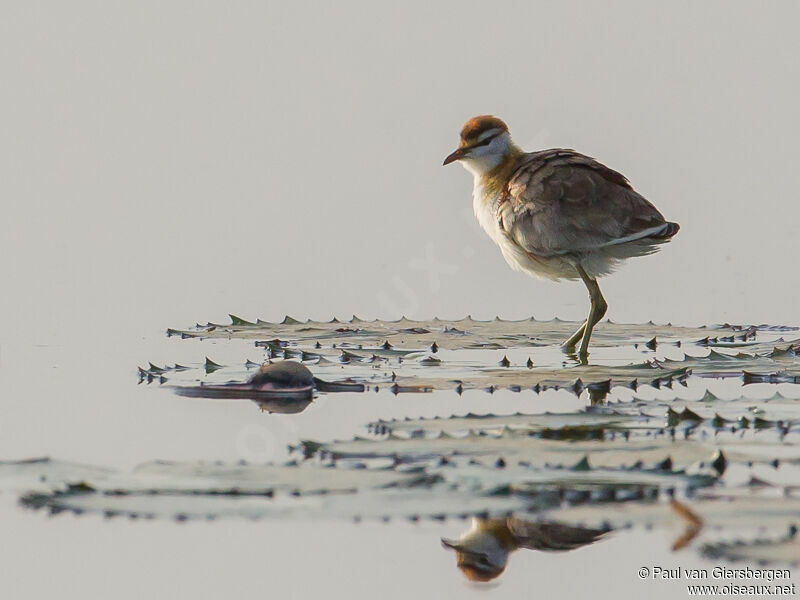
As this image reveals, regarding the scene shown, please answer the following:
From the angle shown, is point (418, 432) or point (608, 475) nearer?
point (608, 475)

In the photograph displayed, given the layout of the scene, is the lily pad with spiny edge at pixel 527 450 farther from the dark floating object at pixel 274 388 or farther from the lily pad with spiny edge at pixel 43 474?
Result: the dark floating object at pixel 274 388

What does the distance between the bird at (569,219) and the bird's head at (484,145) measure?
0.20m

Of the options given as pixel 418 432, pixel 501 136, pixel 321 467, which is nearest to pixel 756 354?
pixel 501 136

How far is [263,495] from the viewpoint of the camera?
6.01 metres

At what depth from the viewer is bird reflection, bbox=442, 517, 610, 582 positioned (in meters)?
5.55

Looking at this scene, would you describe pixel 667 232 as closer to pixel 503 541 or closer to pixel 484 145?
pixel 484 145

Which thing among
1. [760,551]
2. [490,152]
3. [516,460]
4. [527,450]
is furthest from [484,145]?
[760,551]

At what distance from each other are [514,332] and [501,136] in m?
1.78

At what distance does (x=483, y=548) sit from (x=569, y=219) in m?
5.43

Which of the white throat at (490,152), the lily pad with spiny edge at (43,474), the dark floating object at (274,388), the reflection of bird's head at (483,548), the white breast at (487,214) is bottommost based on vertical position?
the reflection of bird's head at (483,548)

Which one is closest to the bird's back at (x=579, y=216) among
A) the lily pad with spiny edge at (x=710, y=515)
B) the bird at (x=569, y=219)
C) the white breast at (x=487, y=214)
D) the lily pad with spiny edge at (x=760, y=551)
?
the bird at (x=569, y=219)

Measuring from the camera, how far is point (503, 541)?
5.73 m

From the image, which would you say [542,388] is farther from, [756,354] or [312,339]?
[312,339]

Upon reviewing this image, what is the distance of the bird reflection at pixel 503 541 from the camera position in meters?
5.55
